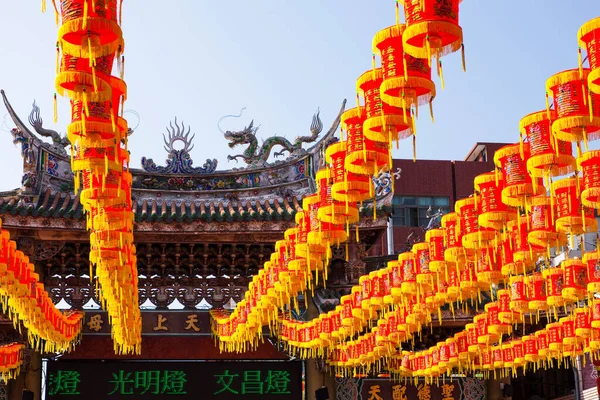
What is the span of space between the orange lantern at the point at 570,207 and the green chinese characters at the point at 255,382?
365 inches

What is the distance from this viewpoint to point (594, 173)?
332 inches

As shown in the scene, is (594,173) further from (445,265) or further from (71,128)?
(71,128)

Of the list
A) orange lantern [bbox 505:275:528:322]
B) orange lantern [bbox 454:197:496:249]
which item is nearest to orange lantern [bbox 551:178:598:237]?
orange lantern [bbox 454:197:496:249]

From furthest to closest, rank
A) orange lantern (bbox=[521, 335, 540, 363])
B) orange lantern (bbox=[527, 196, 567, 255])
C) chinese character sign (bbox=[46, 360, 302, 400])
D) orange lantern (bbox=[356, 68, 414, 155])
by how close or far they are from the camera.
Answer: chinese character sign (bbox=[46, 360, 302, 400]) < orange lantern (bbox=[521, 335, 540, 363]) < orange lantern (bbox=[527, 196, 567, 255]) < orange lantern (bbox=[356, 68, 414, 155])

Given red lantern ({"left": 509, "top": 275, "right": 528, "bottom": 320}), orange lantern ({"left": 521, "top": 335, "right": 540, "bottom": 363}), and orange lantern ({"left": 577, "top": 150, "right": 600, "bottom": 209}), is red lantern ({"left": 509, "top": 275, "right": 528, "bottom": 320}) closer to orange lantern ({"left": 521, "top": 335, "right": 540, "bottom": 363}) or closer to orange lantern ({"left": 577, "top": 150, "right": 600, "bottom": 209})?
orange lantern ({"left": 521, "top": 335, "right": 540, "bottom": 363})

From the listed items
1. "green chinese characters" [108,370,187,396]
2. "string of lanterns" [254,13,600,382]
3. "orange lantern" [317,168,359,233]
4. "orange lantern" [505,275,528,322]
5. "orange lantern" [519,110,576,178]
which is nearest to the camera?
"orange lantern" [519,110,576,178]

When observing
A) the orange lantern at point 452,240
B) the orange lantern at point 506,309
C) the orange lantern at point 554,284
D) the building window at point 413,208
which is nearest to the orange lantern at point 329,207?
the orange lantern at point 452,240

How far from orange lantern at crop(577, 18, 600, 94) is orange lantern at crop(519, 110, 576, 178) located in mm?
1356

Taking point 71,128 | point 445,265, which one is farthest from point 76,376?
point 71,128

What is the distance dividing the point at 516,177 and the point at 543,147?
0.83 metres

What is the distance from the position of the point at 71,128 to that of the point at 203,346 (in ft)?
37.2

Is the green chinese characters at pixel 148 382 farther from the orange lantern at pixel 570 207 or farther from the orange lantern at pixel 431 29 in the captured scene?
the orange lantern at pixel 431 29

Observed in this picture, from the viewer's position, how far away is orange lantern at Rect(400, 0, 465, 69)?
6.13 m

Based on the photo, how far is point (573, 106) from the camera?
7.34m
